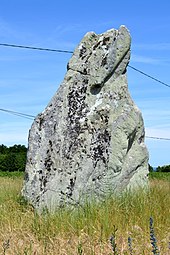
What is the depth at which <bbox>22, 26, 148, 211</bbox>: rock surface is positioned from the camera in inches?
261

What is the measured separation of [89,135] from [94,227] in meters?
1.56

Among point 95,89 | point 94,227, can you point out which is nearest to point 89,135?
point 95,89

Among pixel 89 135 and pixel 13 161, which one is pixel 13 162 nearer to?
pixel 13 161

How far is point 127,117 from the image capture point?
6.86 meters

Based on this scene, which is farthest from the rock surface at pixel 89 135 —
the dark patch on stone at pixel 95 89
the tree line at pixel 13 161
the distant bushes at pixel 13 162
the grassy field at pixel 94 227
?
the distant bushes at pixel 13 162

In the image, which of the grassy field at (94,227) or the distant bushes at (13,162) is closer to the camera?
the grassy field at (94,227)

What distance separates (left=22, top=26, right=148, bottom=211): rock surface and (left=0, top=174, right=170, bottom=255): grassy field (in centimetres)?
31

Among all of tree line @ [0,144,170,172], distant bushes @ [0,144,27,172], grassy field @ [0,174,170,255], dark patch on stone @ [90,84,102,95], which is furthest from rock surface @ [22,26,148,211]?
distant bushes @ [0,144,27,172]

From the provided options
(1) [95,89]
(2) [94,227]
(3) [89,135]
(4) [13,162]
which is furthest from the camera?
(4) [13,162]

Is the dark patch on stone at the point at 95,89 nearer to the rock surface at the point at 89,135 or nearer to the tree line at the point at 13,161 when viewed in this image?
the rock surface at the point at 89,135

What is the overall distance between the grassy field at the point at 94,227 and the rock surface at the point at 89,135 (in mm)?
308

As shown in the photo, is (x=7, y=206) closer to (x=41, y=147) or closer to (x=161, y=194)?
(x=41, y=147)

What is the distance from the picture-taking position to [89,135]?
6758 millimetres

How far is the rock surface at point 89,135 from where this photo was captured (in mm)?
6625
